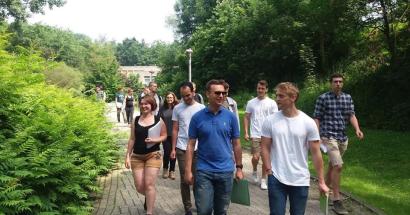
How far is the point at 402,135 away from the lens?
15141mm

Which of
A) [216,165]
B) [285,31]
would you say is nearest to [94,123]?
[216,165]

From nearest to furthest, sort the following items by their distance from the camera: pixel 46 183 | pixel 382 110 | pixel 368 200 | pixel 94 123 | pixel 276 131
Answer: pixel 276 131 < pixel 46 183 < pixel 368 200 < pixel 94 123 < pixel 382 110

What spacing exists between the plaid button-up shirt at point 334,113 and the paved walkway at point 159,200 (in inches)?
48.5

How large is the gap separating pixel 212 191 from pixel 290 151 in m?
0.95

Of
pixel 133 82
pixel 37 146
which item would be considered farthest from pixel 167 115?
pixel 133 82

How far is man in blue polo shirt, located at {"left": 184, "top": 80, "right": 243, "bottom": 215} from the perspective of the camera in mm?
4848

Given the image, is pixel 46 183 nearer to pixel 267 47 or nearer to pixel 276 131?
pixel 276 131

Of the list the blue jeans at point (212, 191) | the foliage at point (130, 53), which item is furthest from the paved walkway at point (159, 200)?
the foliage at point (130, 53)

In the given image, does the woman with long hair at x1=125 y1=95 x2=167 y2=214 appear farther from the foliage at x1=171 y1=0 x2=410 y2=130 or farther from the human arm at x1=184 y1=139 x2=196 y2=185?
the foliage at x1=171 y1=0 x2=410 y2=130

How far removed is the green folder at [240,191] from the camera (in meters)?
5.02

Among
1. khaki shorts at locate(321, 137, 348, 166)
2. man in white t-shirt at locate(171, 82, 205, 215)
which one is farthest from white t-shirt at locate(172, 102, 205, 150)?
khaki shorts at locate(321, 137, 348, 166)

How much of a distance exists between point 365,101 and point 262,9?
17.3 meters

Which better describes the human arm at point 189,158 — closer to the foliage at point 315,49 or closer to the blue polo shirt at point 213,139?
the blue polo shirt at point 213,139

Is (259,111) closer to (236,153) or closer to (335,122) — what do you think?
(335,122)
